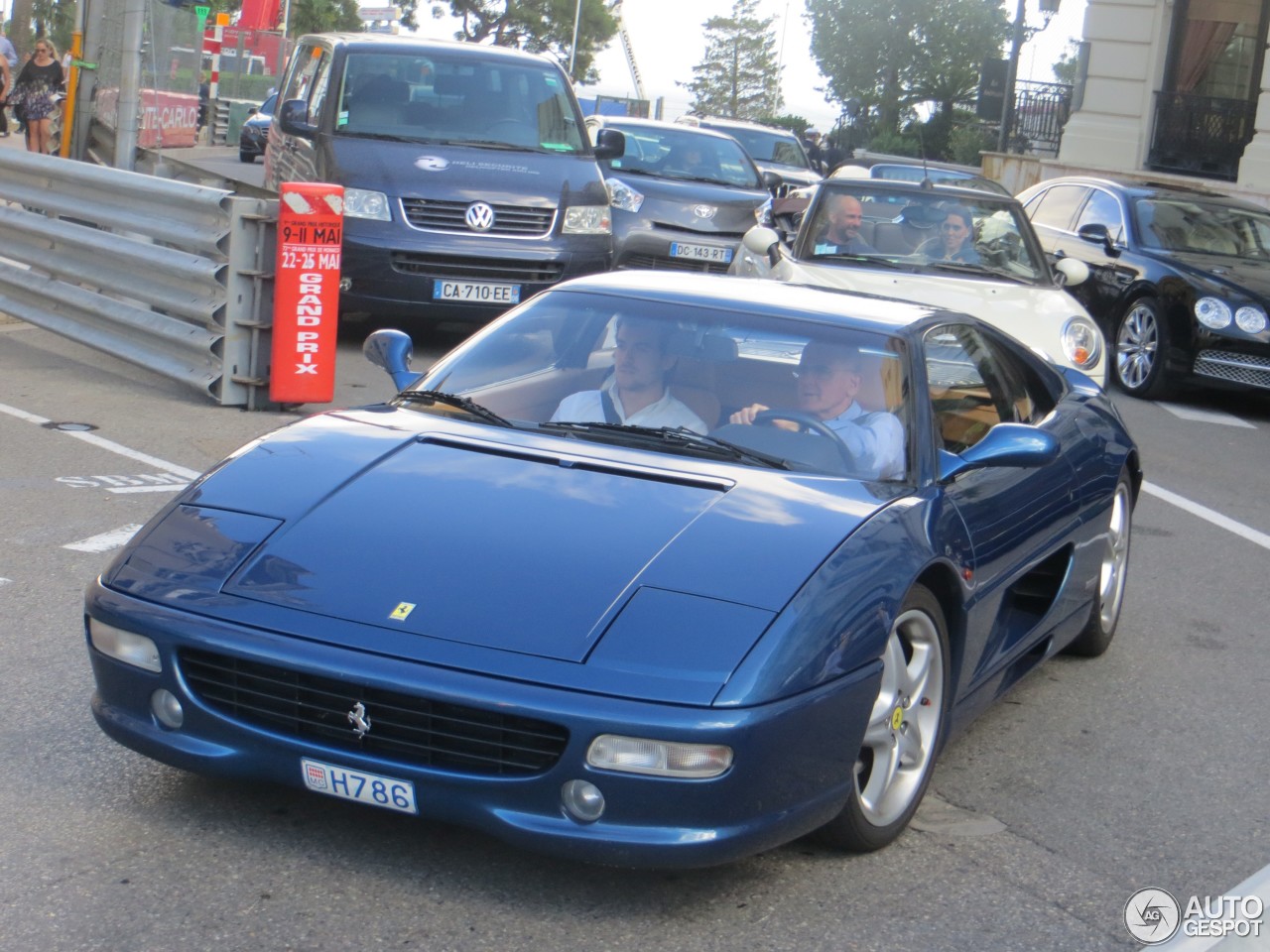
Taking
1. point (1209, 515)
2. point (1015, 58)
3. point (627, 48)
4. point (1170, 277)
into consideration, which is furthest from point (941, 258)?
point (627, 48)

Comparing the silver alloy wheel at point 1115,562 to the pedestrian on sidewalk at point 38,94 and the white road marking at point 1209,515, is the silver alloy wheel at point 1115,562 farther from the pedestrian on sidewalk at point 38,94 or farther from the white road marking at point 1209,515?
the pedestrian on sidewalk at point 38,94

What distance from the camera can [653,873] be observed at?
12.3ft

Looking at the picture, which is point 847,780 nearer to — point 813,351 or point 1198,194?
point 813,351

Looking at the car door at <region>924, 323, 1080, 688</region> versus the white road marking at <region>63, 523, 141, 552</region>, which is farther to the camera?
the white road marking at <region>63, 523, 141, 552</region>

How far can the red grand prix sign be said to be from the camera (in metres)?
8.90

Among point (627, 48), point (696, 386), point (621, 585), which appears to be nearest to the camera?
point (621, 585)

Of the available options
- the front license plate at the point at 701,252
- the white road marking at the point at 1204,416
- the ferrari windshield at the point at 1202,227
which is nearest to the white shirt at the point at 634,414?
the white road marking at the point at 1204,416

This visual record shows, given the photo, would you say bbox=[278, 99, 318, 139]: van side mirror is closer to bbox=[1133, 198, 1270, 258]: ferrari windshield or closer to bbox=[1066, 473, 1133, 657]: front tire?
bbox=[1133, 198, 1270, 258]: ferrari windshield

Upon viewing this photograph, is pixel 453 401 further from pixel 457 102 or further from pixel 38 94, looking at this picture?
pixel 38 94

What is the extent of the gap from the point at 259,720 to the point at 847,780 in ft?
4.13

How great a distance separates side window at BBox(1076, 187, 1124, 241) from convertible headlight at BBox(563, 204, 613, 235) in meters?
4.20

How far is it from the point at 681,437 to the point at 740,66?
336ft

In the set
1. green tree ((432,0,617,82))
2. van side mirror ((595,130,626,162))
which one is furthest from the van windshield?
green tree ((432,0,617,82))

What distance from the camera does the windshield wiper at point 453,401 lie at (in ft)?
15.1
